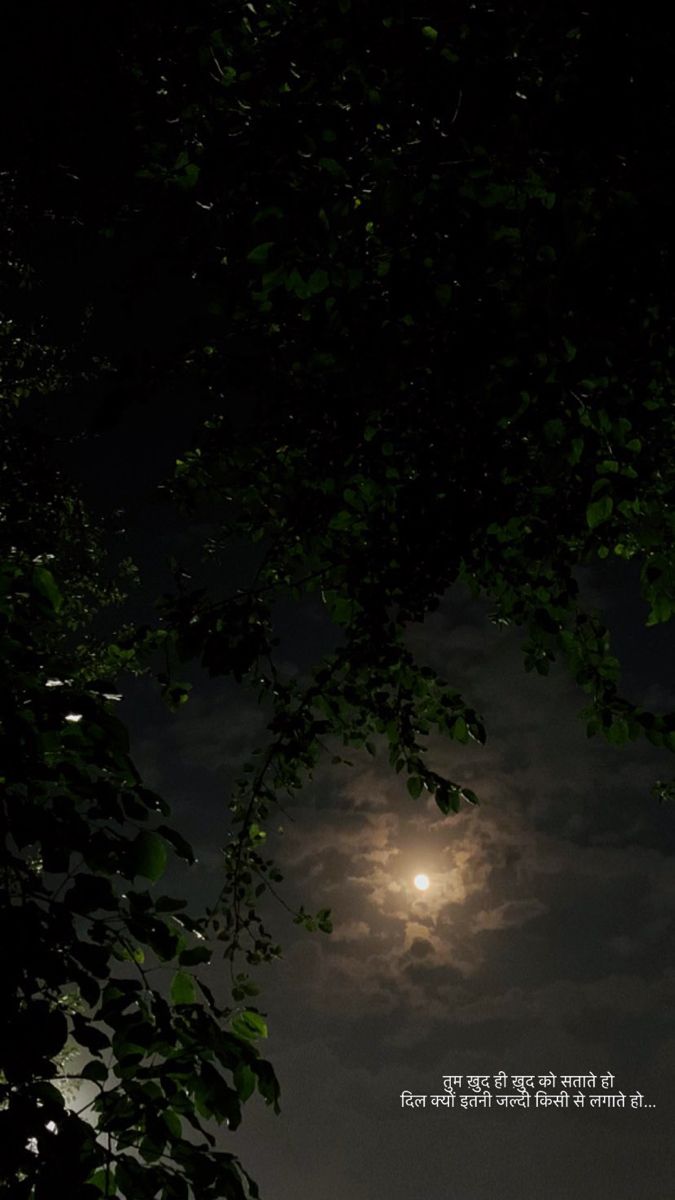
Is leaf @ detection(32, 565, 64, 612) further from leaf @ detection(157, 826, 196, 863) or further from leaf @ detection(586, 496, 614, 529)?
leaf @ detection(586, 496, 614, 529)

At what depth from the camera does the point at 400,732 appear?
215 inches

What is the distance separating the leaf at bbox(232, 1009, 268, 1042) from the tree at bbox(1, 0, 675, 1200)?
13mm

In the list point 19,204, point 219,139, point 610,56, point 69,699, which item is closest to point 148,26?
point 219,139

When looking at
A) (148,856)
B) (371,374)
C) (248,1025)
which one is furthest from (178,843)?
(371,374)

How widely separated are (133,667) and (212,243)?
351 inches

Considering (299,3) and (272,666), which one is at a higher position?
(299,3)

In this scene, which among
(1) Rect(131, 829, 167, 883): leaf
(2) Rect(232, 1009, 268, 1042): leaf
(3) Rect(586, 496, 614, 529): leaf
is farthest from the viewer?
(3) Rect(586, 496, 614, 529): leaf

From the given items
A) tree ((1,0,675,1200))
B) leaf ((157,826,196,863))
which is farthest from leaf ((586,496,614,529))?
leaf ((157,826,196,863))

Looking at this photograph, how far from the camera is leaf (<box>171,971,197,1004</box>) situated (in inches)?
94.7

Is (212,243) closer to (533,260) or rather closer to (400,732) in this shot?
(533,260)

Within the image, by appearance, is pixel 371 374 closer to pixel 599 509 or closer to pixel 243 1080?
pixel 599 509

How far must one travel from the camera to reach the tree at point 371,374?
251 centimetres

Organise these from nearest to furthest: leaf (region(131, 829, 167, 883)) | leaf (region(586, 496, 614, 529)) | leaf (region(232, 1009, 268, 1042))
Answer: leaf (region(131, 829, 167, 883)) < leaf (region(232, 1009, 268, 1042)) < leaf (region(586, 496, 614, 529))

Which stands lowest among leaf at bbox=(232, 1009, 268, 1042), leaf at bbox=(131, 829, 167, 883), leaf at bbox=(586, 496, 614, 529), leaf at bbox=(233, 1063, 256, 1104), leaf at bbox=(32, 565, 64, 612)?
leaf at bbox=(233, 1063, 256, 1104)
